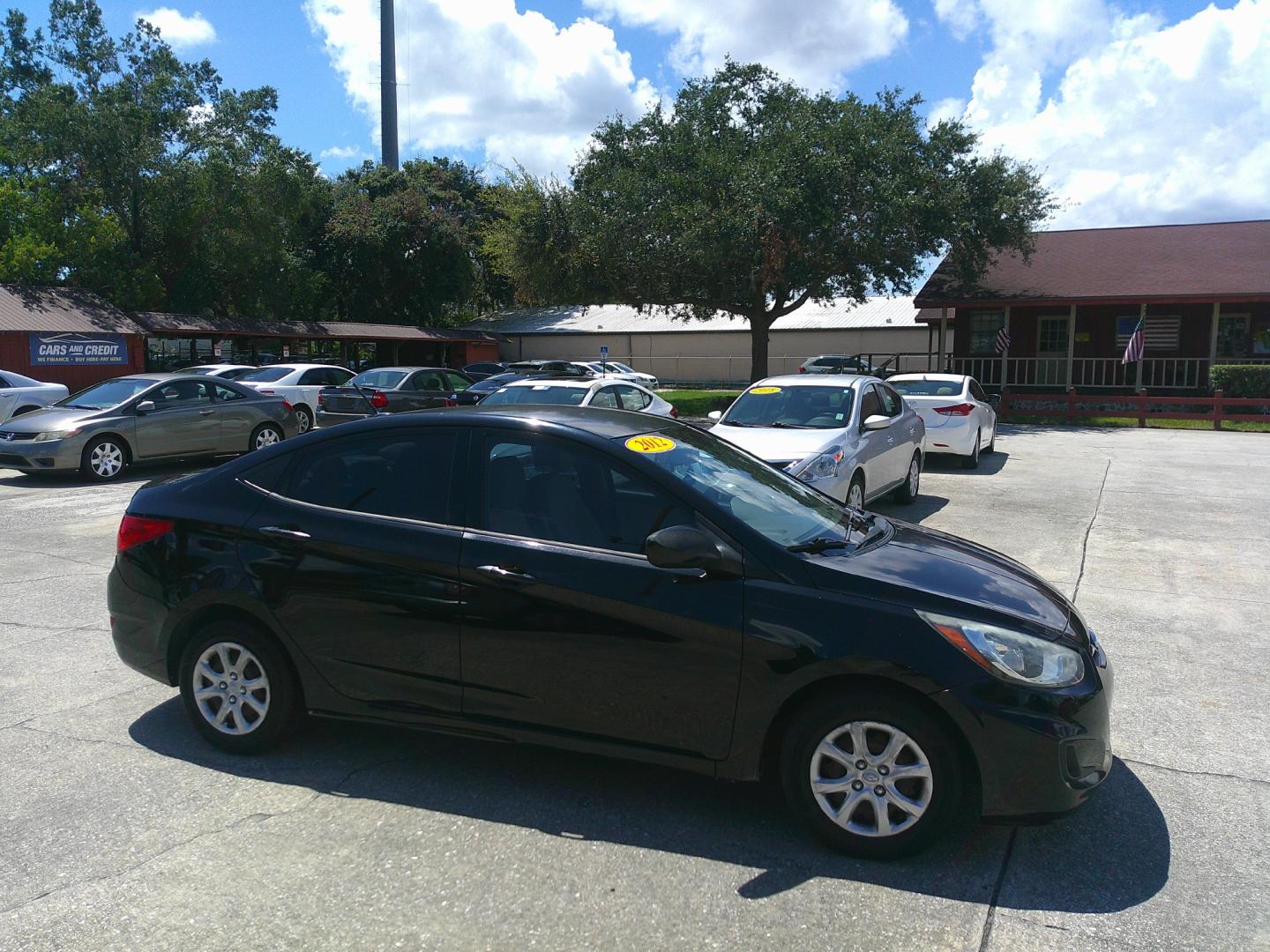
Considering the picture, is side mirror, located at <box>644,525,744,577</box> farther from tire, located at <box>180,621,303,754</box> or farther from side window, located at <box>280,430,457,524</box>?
tire, located at <box>180,621,303,754</box>

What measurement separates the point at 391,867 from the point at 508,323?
5185cm

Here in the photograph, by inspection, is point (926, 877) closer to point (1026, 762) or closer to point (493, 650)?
point (1026, 762)

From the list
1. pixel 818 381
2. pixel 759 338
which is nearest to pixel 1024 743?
pixel 818 381

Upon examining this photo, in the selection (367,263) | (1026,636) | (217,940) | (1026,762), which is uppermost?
(367,263)

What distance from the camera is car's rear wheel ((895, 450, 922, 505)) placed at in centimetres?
1134

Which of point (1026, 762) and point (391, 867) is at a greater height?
point (1026, 762)

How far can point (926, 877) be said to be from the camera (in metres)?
3.45

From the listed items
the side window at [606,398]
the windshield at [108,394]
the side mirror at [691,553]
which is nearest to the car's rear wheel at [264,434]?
the windshield at [108,394]

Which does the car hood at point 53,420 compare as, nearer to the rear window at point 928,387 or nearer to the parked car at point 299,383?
the parked car at point 299,383

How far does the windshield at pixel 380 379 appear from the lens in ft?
62.1

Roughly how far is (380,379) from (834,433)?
1202 cm

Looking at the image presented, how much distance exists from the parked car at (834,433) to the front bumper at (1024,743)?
16.8 feet

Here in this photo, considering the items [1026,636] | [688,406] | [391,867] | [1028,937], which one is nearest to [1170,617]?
[1026,636]

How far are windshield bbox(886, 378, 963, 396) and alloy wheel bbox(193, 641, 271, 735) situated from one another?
12078 millimetres
